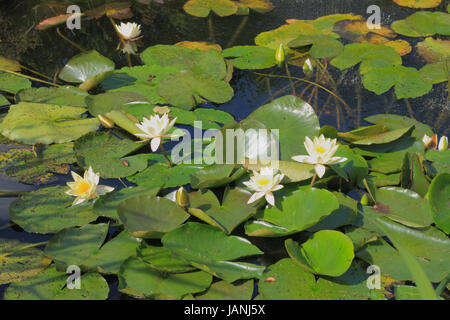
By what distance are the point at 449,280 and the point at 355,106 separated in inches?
53.5

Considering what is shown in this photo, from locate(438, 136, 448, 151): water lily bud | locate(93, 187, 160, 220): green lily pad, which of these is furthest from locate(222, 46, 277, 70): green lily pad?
locate(93, 187, 160, 220): green lily pad

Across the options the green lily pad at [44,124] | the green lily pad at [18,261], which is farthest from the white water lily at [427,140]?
the green lily pad at [18,261]

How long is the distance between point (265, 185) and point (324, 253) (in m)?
0.36

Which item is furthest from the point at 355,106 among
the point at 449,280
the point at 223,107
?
the point at 449,280

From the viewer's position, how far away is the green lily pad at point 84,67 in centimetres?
294

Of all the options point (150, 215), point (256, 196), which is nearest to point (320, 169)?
point (256, 196)

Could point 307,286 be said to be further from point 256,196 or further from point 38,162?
point 38,162

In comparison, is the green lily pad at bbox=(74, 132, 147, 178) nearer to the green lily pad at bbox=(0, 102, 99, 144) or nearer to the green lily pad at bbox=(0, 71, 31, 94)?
the green lily pad at bbox=(0, 102, 99, 144)

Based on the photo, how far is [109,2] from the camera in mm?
3998

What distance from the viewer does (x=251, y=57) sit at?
3215 millimetres

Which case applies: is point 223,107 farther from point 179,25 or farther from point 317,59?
point 179,25

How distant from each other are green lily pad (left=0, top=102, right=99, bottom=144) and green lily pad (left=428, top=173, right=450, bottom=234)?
1805 mm

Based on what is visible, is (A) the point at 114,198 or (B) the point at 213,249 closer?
(B) the point at 213,249

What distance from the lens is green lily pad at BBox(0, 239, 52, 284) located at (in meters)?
1.71
